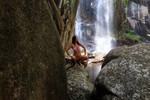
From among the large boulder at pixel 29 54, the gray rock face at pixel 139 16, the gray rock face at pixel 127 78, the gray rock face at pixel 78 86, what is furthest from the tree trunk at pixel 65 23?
the gray rock face at pixel 139 16

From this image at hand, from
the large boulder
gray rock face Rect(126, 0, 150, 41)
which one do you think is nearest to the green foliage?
gray rock face Rect(126, 0, 150, 41)

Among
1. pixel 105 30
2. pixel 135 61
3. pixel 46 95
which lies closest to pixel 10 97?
pixel 46 95

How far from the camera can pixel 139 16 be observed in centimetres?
3684

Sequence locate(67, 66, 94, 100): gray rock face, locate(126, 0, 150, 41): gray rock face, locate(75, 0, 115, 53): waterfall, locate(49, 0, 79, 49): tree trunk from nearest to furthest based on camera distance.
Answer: locate(67, 66, 94, 100): gray rock face < locate(49, 0, 79, 49): tree trunk < locate(75, 0, 115, 53): waterfall < locate(126, 0, 150, 41): gray rock face

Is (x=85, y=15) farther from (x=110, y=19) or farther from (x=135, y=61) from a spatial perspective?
(x=135, y=61)

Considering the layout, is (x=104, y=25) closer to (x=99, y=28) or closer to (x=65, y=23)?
(x=99, y=28)

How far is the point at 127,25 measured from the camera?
35781 millimetres

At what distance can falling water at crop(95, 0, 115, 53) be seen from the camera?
3481 centimetres

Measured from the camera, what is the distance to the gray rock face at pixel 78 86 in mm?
7256

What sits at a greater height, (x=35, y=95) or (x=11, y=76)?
(x=11, y=76)

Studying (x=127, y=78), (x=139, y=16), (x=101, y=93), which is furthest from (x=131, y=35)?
(x=127, y=78)

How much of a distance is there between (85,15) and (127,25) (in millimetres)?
6649

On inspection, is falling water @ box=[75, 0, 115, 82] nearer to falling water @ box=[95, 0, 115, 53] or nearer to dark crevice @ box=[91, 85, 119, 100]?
falling water @ box=[95, 0, 115, 53]

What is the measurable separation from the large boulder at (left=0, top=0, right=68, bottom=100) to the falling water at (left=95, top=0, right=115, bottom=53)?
1152 inches
